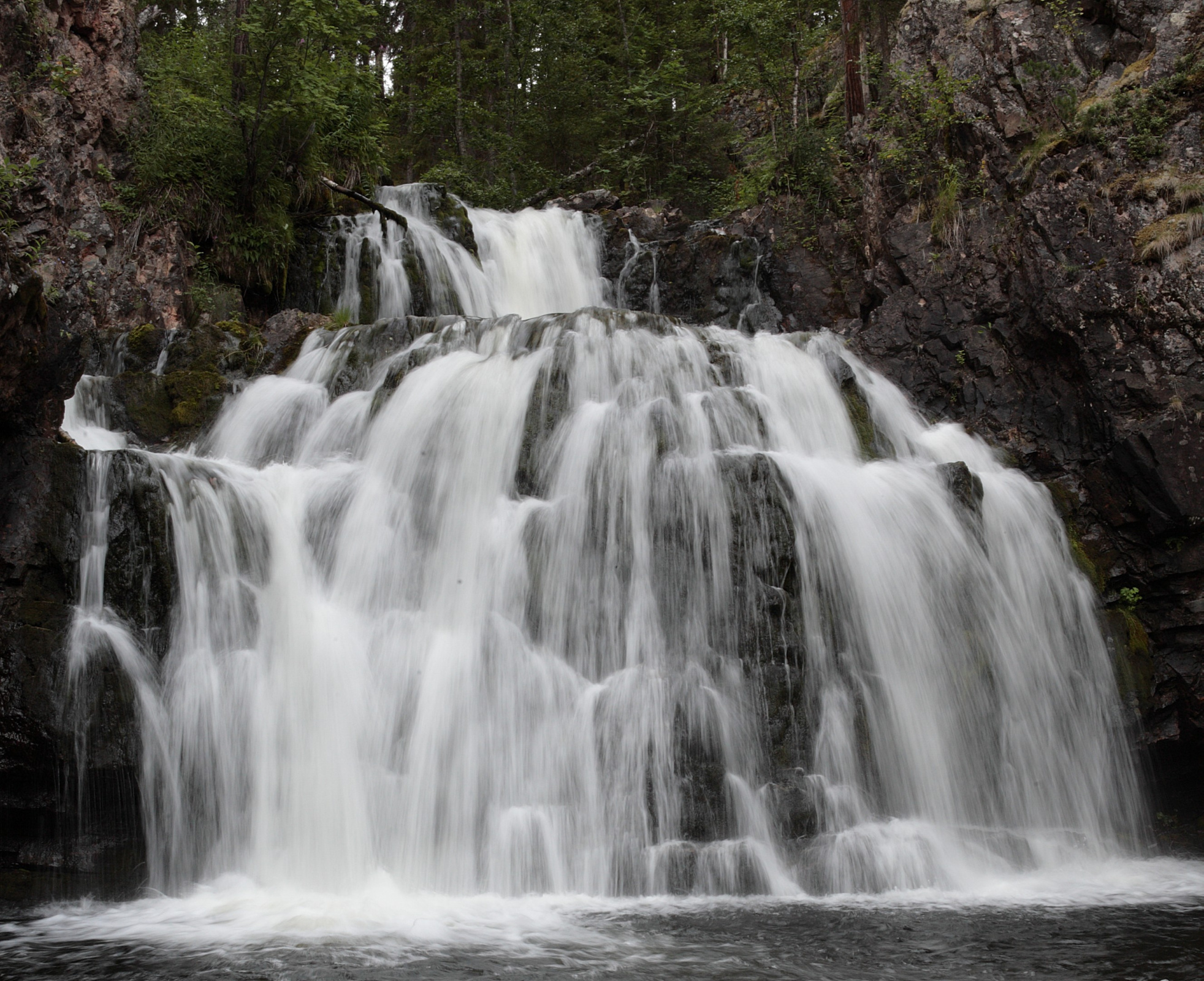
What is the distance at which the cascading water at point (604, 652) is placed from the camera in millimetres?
6816

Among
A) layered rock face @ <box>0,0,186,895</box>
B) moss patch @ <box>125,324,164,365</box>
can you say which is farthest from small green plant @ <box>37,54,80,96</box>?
moss patch @ <box>125,324,164,365</box>

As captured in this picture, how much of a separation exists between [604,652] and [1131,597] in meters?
5.63

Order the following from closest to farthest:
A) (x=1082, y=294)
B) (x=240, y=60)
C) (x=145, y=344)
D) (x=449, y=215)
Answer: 1. (x=1082, y=294)
2. (x=145, y=344)
3. (x=240, y=60)
4. (x=449, y=215)

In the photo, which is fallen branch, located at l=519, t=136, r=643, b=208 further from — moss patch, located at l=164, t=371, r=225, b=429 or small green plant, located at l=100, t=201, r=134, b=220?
moss patch, located at l=164, t=371, r=225, b=429

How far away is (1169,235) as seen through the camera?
32.2 feet

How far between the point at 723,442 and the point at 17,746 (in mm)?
6547

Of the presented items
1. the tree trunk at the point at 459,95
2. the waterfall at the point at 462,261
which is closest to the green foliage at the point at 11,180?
the waterfall at the point at 462,261

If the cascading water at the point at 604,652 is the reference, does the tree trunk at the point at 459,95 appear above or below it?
above

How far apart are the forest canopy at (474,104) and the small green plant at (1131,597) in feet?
31.2

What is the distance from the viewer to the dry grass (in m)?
9.73

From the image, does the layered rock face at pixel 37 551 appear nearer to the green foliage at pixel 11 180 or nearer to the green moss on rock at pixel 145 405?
the green foliage at pixel 11 180

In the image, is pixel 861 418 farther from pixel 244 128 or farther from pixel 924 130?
pixel 244 128

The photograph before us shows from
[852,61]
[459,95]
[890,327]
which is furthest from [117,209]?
[852,61]

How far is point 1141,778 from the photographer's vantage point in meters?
8.60
